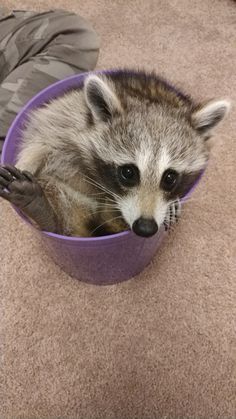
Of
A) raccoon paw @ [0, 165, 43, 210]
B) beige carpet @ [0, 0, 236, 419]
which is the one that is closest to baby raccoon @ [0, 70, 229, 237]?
raccoon paw @ [0, 165, 43, 210]

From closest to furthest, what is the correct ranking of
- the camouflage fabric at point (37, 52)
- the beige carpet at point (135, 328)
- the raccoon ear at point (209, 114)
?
1. the raccoon ear at point (209, 114)
2. the beige carpet at point (135, 328)
3. the camouflage fabric at point (37, 52)

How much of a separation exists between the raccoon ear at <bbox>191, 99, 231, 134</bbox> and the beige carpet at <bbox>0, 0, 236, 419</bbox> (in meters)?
0.49

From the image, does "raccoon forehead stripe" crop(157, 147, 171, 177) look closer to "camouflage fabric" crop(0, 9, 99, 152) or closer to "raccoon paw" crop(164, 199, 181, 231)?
"raccoon paw" crop(164, 199, 181, 231)

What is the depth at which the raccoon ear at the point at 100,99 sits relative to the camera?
2.91 feet

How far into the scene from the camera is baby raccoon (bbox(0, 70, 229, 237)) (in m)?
0.90

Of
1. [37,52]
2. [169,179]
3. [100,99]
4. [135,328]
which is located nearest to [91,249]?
[169,179]

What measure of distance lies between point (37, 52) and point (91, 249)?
1.02 meters

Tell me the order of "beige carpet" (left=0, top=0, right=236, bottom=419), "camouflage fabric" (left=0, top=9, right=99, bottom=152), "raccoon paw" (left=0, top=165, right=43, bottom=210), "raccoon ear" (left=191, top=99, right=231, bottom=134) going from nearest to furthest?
1. "raccoon paw" (left=0, top=165, right=43, bottom=210)
2. "raccoon ear" (left=191, top=99, right=231, bottom=134)
3. "beige carpet" (left=0, top=0, right=236, bottom=419)
4. "camouflage fabric" (left=0, top=9, right=99, bottom=152)

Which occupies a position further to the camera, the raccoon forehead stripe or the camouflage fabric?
the camouflage fabric

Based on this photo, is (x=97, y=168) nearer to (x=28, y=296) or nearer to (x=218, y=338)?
(x=28, y=296)

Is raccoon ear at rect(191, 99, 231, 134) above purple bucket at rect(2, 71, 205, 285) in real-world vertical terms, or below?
above

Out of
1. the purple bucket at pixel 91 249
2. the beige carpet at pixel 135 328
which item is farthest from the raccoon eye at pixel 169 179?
the beige carpet at pixel 135 328

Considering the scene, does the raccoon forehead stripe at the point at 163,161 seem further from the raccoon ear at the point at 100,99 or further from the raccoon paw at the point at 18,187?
the raccoon paw at the point at 18,187

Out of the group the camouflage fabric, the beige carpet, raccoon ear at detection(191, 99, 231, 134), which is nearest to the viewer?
raccoon ear at detection(191, 99, 231, 134)
